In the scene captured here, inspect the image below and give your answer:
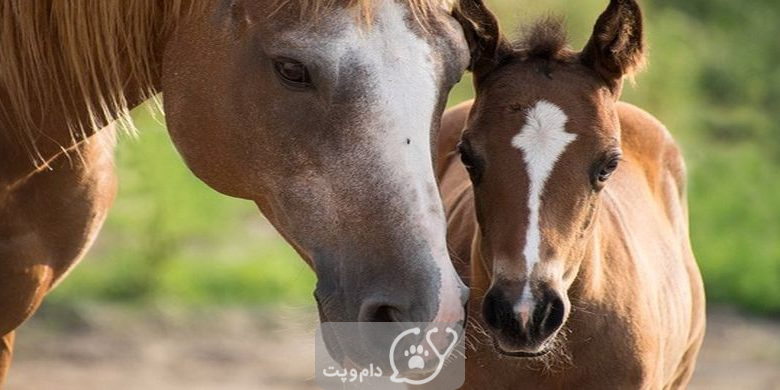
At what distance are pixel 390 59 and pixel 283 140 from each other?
281 millimetres

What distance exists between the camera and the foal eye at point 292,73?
276cm

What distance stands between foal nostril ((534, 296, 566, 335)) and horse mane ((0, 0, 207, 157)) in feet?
3.35

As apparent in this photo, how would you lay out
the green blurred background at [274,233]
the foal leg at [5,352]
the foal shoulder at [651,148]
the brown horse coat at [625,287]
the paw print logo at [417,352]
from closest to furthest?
the paw print logo at [417,352] < the brown horse coat at [625,287] < the foal leg at [5,352] < the foal shoulder at [651,148] < the green blurred background at [274,233]

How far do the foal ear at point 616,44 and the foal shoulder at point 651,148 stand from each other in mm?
1055

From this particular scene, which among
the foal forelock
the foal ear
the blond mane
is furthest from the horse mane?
the foal ear

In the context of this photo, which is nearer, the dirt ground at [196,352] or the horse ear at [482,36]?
the horse ear at [482,36]

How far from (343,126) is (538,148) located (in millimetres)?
731

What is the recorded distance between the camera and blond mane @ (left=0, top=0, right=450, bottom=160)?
9.68ft

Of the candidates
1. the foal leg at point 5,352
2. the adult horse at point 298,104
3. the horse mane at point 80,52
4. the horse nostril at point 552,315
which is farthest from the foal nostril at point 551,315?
the foal leg at point 5,352

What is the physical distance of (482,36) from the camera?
3514 mm

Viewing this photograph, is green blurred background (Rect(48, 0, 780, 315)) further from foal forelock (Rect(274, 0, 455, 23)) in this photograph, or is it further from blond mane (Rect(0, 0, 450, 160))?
foal forelock (Rect(274, 0, 455, 23))

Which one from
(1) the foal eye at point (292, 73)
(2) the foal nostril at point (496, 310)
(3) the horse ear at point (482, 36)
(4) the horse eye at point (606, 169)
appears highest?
(1) the foal eye at point (292, 73)

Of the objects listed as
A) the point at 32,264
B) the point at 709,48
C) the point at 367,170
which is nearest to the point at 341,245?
the point at 367,170

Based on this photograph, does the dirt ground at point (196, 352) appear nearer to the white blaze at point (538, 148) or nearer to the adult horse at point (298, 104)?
the white blaze at point (538, 148)
